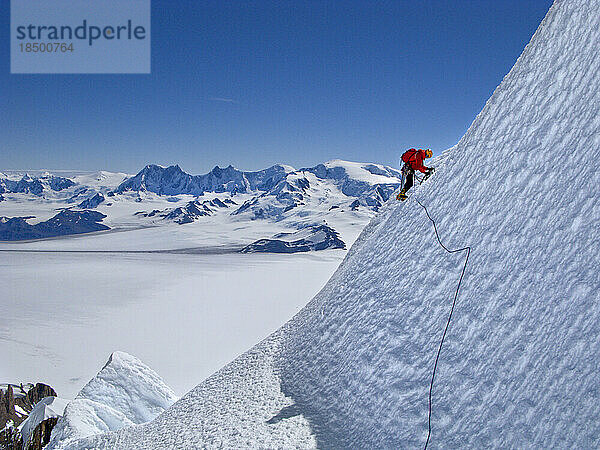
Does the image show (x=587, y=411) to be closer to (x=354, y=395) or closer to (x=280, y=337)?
(x=354, y=395)

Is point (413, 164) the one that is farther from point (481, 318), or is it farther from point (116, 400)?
point (116, 400)

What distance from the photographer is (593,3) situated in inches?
186

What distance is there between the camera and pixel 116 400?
455 inches

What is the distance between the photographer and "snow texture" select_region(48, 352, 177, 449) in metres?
9.10

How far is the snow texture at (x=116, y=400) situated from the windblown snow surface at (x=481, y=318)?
311 centimetres

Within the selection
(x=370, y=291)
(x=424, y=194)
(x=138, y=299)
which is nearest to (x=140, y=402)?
(x=370, y=291)

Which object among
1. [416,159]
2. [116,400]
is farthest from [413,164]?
[116,400]

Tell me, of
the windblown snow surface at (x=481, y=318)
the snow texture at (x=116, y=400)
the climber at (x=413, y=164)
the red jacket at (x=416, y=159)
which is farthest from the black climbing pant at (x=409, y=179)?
the snow texture at (x=116, y=400)

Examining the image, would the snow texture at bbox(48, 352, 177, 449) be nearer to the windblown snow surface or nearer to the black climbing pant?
the windblown snow surface

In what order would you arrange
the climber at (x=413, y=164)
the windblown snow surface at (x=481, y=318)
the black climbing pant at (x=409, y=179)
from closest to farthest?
the windblown snow surface at (x=481, y=318) < the climber at (x=413, y=164) < the black climbing pant at (x=409, y=179)

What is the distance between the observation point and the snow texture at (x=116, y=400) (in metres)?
9.10

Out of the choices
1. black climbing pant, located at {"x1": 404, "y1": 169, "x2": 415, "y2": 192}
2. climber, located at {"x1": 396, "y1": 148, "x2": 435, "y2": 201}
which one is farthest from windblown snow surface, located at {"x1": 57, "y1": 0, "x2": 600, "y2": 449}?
black climbing pant, located at {"x1": 404, "y1": 169, "x2": 415, "y2": 192}

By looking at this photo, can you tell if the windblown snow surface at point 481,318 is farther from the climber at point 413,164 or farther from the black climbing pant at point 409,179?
the black climbing pant at point 409,179

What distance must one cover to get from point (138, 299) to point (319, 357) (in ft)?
336
